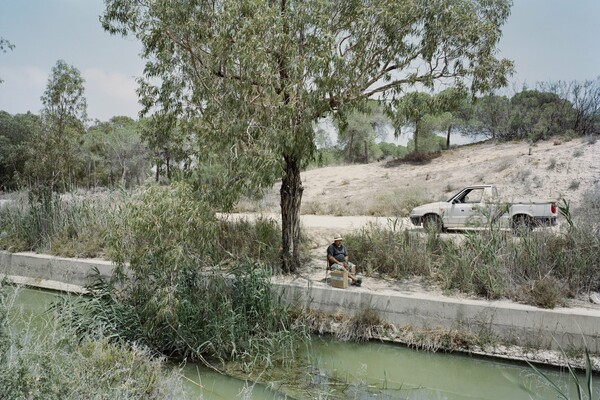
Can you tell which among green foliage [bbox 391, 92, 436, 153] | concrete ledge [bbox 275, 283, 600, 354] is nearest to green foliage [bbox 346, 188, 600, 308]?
concrete ledge [bbox 275, 283, 600, 354]

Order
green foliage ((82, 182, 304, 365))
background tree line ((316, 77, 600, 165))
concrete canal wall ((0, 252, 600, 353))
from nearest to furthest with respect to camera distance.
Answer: green foliage ((82, 182, 304, 365)) < concrete canal wall ((0, 252, 600, 353)) < background tree line ((316, 77, 600, 165))

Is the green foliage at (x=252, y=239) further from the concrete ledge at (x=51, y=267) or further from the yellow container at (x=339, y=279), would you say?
the concrete ledge at (x=51, y=267)

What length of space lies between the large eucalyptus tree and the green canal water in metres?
2.85

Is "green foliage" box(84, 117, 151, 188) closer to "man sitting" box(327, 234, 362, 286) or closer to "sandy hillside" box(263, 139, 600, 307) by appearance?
"sandy hillside" box(263, 139, 600, 307)

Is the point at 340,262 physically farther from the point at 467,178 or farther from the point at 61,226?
the point at 467,178

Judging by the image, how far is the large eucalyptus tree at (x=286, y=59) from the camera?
24.8 ft

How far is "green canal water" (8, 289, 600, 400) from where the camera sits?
19.8 feet

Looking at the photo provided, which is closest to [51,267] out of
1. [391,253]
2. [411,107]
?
[391,253]

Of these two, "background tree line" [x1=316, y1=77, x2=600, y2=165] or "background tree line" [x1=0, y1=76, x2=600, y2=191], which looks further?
"background tree line" [x1=316, y1=77, x2=600, y2=165]

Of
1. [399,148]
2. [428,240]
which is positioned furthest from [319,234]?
[399,148]

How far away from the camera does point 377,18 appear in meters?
8.98

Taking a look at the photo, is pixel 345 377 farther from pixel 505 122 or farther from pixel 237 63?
pixel 505 122

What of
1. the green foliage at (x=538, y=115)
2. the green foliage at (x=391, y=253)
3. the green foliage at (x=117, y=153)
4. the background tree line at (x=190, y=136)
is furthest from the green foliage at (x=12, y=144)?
the green foliage at (x=538, y=115)

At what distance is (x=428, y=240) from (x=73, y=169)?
37.9 feet
